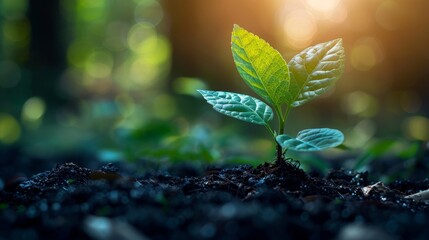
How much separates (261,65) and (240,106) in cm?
15

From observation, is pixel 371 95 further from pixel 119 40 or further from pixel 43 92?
pixel 119 40

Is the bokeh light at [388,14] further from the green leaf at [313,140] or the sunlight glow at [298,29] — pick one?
the green leaf at [313,140]

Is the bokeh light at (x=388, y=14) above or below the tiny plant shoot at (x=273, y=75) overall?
below

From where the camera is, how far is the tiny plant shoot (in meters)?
1.78

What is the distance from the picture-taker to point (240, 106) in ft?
5.91

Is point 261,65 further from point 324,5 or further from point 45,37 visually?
point 45,37

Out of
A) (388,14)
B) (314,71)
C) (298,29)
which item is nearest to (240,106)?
(314,71)

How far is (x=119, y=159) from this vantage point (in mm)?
3510

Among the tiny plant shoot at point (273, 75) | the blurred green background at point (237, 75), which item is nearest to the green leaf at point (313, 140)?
the tiny plant shoot at point (273, 75)

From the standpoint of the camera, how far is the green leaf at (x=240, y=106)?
69.3 inches

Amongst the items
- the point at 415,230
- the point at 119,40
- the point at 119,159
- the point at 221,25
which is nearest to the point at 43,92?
the point at 221,25

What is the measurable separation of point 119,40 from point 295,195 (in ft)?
114

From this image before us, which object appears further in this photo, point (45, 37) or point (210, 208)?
point (45, 37)

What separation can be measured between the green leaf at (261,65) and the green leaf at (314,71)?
0.04 m
